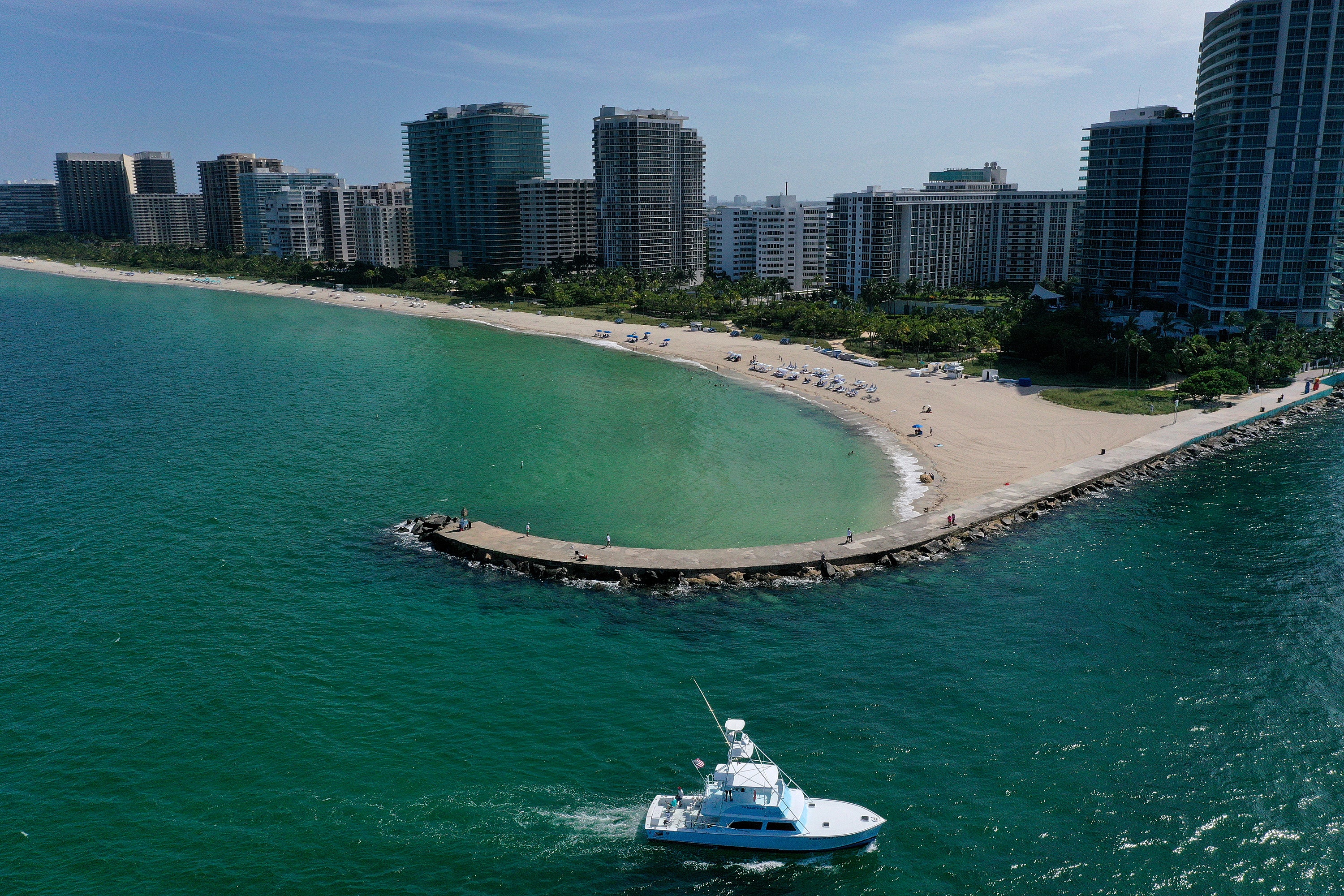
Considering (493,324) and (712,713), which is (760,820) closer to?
(712,713)

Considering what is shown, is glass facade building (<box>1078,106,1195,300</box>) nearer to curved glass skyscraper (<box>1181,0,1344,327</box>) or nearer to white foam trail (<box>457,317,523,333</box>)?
curved glass skyscraper (<box>1181,0,1344,327</box>)

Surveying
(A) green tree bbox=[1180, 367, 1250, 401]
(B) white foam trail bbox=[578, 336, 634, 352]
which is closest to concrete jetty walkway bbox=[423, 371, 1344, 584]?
(A) green tree bbox=[1180, 367, 1250, 401]

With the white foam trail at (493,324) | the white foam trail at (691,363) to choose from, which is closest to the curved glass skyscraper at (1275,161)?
the white foam trail at (691,363)

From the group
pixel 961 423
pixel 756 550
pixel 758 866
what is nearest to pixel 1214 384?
pixel 961 423

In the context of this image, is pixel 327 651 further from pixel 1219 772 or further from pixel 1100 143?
pixel 1100 143

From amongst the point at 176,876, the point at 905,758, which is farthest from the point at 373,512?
the point at 905,758

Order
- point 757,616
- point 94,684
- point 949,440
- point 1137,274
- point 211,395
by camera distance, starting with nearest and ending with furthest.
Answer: point 94,684 → point 757,616 → point 949,440 → point 211,395 → point 1137,274
